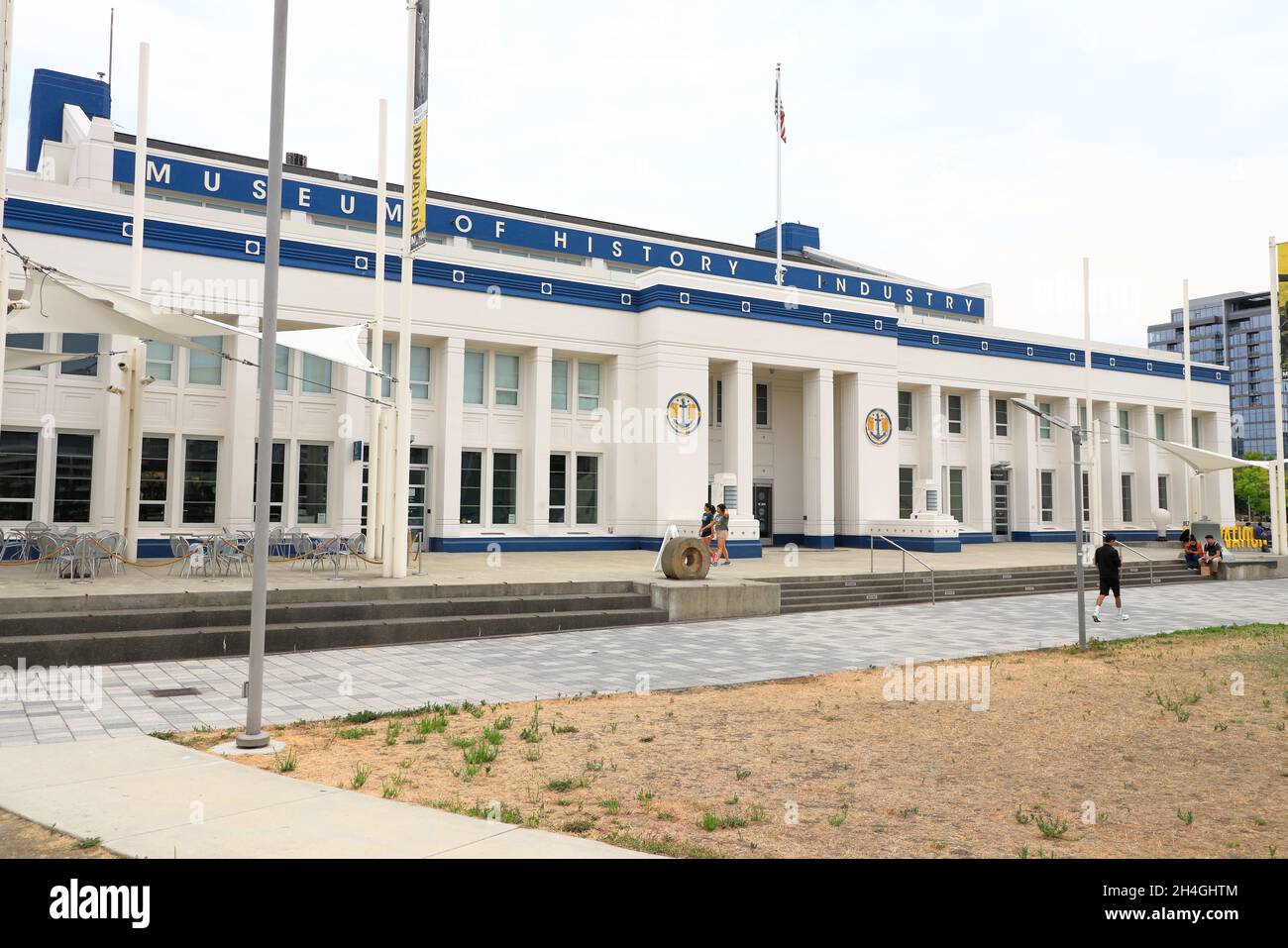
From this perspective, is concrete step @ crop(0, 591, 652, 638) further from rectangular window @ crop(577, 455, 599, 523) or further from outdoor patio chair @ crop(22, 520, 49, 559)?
rectangular window @ crop(577, 455, 599, 523)

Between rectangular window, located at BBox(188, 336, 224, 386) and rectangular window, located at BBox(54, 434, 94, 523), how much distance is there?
2.45 meters

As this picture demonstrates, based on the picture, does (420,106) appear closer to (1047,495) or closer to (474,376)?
(474,376)

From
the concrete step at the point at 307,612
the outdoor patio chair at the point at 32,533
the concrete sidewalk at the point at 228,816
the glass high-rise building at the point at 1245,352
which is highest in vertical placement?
the glass high-rise building at the point at 1245,352

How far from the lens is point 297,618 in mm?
13336

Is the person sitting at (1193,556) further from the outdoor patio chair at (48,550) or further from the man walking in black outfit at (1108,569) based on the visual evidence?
the outdoor patio chair at (48,550)

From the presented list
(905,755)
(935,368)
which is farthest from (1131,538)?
(905,755)

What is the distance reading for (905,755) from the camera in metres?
7.51

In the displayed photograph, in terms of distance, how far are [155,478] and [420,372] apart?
24.6 feet

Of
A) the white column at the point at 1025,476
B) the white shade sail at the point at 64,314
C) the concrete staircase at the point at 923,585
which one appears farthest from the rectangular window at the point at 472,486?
the white column at the point at 1025,476

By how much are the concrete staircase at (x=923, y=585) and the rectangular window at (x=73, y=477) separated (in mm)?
16585

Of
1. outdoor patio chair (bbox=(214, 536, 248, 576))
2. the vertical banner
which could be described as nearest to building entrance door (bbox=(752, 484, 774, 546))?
the vertical banner

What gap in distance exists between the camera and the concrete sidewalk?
192 inches

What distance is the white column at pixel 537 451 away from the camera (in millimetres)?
26859

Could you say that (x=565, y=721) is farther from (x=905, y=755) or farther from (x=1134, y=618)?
(x=1134, y=618)
